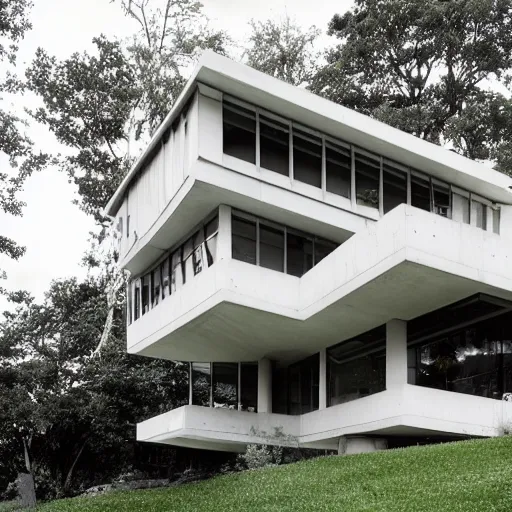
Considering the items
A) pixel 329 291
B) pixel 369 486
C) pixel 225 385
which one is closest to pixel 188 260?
pixel 329 291

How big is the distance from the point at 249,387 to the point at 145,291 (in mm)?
4253

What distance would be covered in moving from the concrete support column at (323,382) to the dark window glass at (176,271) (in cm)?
438

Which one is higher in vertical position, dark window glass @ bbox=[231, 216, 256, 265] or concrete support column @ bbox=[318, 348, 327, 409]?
dark window glass @ bbox=[231, 216, 256, 265]

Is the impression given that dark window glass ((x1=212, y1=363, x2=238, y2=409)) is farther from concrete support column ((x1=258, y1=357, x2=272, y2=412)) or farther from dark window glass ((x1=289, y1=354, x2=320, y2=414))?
dark window glass ((x1=289, y1=354, x2=320, y2=414))

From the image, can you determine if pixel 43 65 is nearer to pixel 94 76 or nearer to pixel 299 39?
pixel 94 76

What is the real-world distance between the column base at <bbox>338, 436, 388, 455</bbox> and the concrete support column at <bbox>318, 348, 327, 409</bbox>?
1620mm

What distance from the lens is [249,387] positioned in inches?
1011

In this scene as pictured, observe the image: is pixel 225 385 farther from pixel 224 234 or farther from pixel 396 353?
pixel 396 353

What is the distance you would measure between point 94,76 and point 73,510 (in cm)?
2662

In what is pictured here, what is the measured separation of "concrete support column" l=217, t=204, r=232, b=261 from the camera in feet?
68.1

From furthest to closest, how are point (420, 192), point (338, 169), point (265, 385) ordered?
point (265, 385), point (420, 192), point (338, 169)

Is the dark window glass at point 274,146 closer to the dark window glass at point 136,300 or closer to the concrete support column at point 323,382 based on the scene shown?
the concrete support column at point 323,382

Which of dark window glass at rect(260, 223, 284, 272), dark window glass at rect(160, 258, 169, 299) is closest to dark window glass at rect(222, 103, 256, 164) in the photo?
dark window glass at rect(260, 223, 284, 272)

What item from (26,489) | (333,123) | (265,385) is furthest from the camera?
(26,489)
